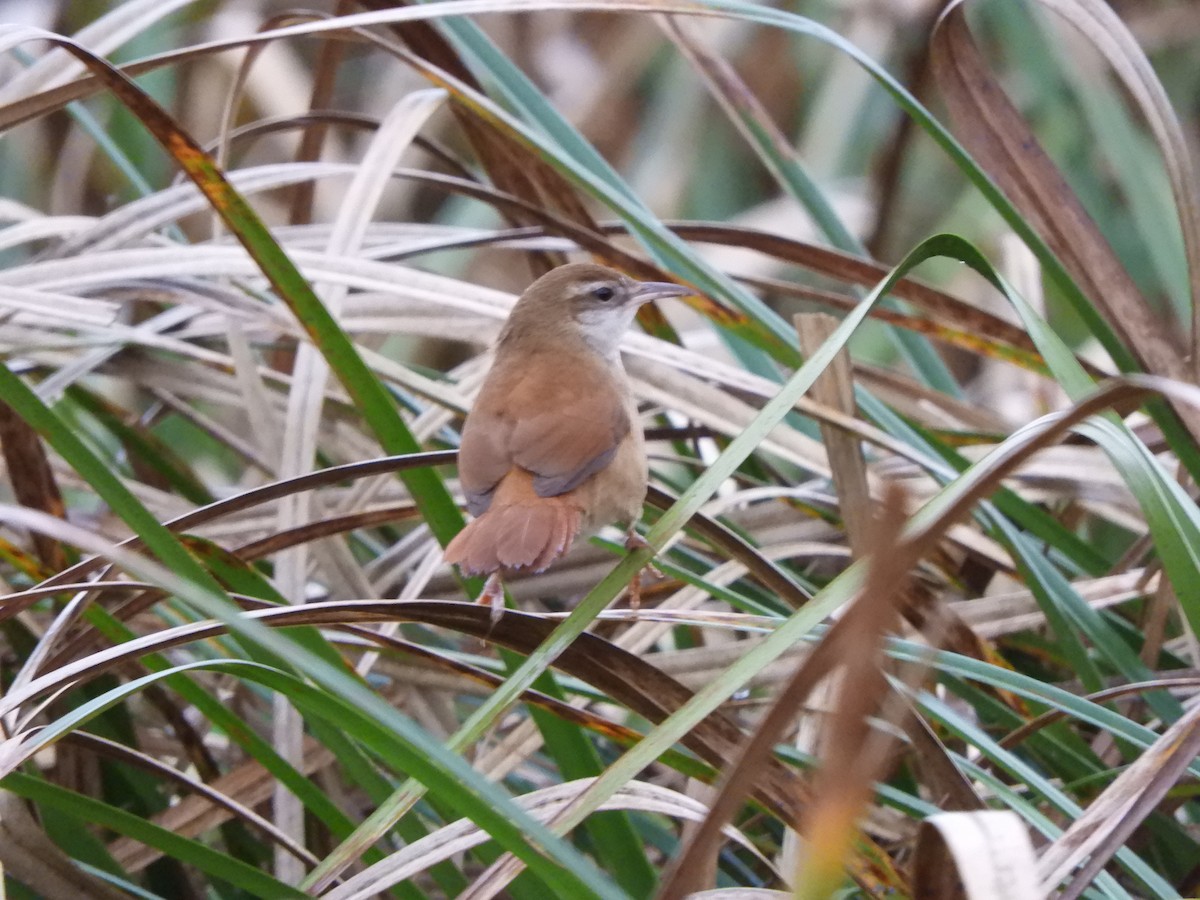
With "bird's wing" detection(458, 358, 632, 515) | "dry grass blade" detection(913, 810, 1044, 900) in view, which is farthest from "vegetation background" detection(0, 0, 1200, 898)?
"bird's wing" detection(458, 358, 632, 515)

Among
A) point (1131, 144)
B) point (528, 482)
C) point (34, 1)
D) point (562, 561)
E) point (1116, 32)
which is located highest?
point (34, 1)

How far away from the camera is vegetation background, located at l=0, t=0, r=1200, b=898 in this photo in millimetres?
1273

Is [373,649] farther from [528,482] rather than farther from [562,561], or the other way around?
[562,561]

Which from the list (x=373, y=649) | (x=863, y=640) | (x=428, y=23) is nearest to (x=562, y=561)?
(x=373, y=649)

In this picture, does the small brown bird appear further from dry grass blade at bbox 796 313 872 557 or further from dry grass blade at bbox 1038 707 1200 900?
dry grass blade at bbox 1038 707 1200 900

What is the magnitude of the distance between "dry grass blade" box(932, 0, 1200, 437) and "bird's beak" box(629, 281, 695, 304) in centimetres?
54

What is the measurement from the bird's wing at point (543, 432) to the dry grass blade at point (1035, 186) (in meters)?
0.68

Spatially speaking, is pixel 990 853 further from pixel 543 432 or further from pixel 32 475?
pixel 32 475

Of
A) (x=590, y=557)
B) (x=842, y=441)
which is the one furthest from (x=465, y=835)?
(x=590, y=557)

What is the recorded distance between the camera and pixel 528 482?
1.97m

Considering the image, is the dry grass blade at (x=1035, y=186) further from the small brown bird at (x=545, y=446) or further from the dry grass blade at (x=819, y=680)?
the dry grass blade at (x=819, y=680)

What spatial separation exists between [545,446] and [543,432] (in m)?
0.03

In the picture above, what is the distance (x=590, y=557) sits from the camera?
7.82ft

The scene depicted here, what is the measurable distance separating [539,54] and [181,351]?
10.4 feet
